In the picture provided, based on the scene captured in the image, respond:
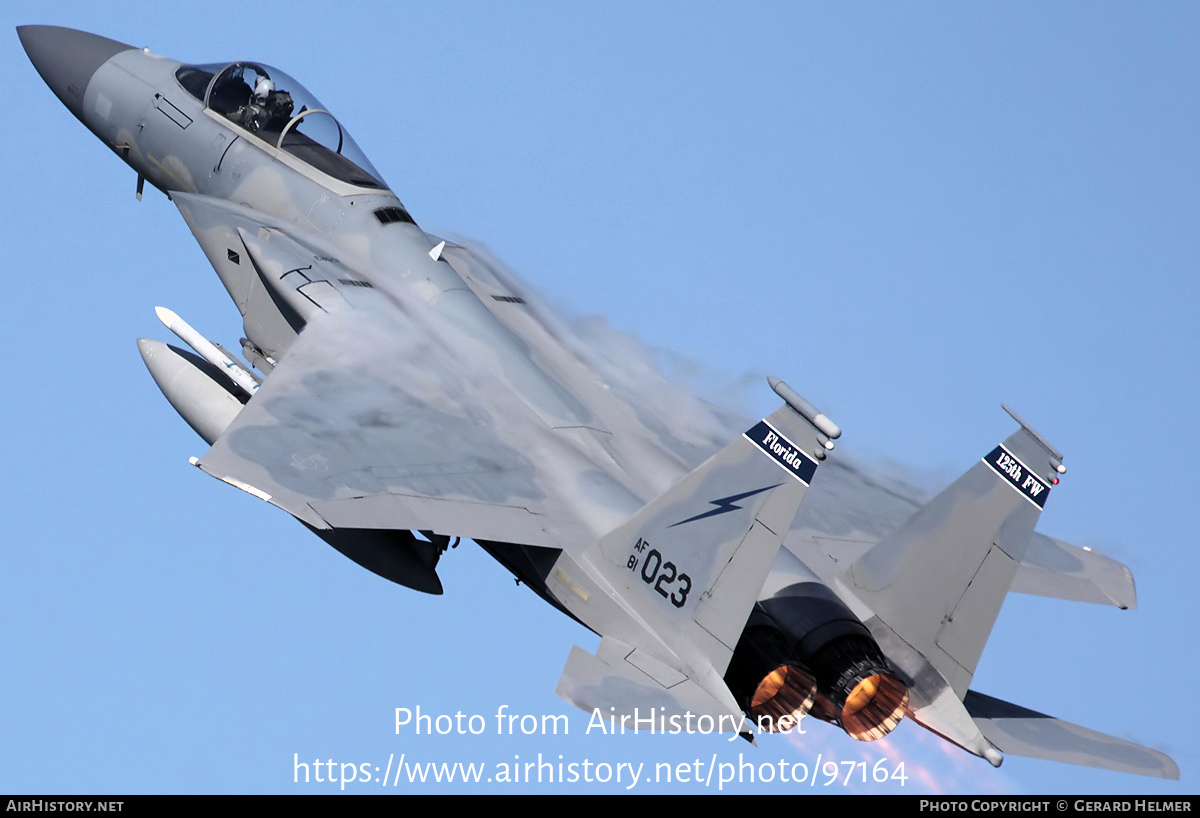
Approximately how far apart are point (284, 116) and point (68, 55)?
10.6ft

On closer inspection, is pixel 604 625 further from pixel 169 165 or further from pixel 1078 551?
pixel 169 165

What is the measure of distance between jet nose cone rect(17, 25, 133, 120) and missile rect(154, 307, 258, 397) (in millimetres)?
4077

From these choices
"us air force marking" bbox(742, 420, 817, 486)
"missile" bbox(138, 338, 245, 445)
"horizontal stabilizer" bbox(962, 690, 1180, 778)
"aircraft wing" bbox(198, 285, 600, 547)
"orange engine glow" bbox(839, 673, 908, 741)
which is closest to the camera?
"us air force marking" bbox(742, 420, 817, 486)

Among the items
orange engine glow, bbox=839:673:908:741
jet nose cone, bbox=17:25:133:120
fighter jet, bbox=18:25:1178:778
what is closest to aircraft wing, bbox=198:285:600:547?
fighter jet, bbox=18:25:1178:778

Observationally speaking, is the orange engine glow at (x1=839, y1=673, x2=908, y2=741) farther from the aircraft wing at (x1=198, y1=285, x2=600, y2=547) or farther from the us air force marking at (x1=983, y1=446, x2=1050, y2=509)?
the aircraft wing at (x1=198, y1=285, x2=600, y2=547)

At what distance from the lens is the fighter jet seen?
37.3 ft

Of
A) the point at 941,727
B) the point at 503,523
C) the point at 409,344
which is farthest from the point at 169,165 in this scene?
the point at 941,727

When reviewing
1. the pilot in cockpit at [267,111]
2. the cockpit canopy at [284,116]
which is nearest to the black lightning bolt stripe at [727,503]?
the cockpit canopy at [284,116]

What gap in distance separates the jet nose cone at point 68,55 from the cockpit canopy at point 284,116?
1560 millimetres

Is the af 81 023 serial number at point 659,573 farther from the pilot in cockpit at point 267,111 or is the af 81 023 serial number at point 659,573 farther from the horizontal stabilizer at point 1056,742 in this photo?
the pilot in cockpit at point 267,111

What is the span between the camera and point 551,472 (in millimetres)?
13211

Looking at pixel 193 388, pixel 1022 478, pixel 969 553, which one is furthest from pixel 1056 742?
pixel 193 388

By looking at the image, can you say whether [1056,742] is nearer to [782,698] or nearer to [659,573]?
[782,698]

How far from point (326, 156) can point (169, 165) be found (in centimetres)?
180
